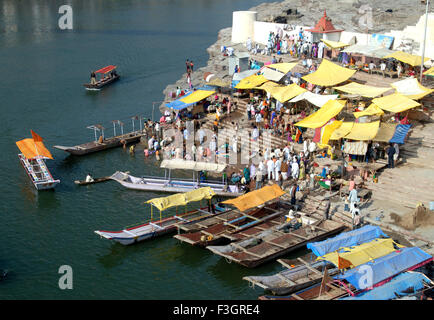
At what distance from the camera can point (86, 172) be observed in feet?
130

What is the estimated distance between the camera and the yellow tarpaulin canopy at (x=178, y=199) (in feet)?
99.8

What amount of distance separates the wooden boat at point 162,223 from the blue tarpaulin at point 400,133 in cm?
1215

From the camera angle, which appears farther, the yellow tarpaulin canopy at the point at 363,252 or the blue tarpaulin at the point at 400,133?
the blue tarpaulin at the point at 400,133

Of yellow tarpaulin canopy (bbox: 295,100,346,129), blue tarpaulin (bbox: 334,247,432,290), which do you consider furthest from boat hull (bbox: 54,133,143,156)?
blue tarpaulin (bbox: 334,247,432,290)

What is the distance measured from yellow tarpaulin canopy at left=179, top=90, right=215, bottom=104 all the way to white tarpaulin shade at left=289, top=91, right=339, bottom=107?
7418mm

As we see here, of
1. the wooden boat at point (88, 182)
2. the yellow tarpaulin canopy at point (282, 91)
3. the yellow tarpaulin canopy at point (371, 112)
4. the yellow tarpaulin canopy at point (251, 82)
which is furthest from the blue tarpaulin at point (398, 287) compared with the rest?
the yellow tarpaulin canopy at point (251, 82)

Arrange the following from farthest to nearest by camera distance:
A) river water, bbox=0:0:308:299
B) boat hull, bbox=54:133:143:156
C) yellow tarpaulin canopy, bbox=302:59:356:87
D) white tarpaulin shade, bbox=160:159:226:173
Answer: yellow tarpaulin canopy, bbox=302:59:356:87 → boat hull, bbox=54:133:143:156 → white tarpaulin shade, bbox=160:159:226:173 → river water, bbox=0:0:308:299

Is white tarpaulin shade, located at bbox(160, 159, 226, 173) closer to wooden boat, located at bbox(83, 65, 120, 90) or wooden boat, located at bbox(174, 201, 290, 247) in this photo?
wooden boat, located at bbox(174, 201, 290, 247)

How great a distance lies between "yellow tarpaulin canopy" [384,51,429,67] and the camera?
44.4 meters

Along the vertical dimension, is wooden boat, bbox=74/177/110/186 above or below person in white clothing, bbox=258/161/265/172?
below

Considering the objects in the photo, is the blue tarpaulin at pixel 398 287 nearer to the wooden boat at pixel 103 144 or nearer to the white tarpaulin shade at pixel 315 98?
the white tarpaulin shade at pixel 315 98

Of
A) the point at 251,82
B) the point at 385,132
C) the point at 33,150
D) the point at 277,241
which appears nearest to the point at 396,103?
the point at 385,132

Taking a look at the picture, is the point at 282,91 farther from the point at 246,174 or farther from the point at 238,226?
the point at 238,226

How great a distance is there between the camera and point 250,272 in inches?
1078
